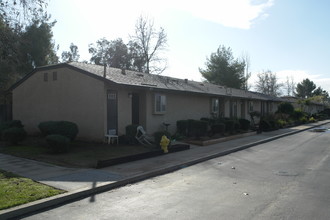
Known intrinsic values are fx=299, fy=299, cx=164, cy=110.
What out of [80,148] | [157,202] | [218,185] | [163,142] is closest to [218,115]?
[163,142]

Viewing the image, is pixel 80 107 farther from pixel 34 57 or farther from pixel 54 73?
pixel 34 57

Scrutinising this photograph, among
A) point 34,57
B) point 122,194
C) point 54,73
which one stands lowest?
point 122,194

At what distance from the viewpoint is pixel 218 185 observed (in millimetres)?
7320

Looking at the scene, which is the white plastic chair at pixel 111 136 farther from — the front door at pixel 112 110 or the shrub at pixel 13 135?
the shrub at pixel 13 135

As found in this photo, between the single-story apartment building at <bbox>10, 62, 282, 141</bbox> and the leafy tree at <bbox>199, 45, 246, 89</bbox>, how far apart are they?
1295 inches

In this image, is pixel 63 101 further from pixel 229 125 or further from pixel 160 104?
pixel 229 125

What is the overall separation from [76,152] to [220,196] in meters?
6.87

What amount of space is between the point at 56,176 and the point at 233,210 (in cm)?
476

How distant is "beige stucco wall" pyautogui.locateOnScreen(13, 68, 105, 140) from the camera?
13730 mm

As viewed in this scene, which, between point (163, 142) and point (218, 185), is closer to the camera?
point (218, 185)

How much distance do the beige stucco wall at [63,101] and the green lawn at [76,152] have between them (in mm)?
1135

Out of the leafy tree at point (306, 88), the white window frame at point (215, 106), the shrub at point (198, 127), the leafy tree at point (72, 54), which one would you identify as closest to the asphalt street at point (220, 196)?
the shrub at point (198, 127)

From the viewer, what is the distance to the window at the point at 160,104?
15.8 metres

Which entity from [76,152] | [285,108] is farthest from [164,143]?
[285,108]
